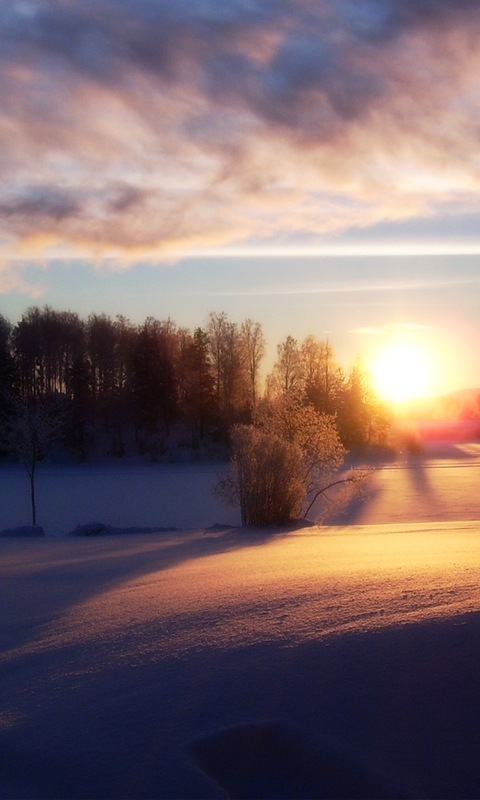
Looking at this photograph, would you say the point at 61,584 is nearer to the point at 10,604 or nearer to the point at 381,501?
the point at 10,604

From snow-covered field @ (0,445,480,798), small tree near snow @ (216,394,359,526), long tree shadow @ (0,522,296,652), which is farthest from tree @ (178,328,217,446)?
snow-covered field @ (0,445,480,798)

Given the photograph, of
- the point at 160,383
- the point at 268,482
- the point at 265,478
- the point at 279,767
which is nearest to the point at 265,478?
the point at 265,478

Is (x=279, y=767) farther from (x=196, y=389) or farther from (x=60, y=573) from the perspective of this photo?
(x=196, y=389)

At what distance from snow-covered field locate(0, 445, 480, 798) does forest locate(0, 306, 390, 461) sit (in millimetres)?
54227

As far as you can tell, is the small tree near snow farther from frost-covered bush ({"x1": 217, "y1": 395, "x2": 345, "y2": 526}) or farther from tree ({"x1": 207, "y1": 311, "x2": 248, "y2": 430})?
tree ({"x1": 207, "y1": 311, "x2": 248, "y2": 430})

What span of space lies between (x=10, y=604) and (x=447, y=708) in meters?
4.32

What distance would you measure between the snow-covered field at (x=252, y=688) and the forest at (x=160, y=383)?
178 ft

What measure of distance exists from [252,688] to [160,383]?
60.4 meters

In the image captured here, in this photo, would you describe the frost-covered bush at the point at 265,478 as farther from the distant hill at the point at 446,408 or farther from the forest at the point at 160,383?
the distant hill at the point at 446,408

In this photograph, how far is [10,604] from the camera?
614cm

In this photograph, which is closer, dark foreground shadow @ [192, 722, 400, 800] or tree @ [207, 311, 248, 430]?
dark foreground shadow @ [192, 722, 400, 800]

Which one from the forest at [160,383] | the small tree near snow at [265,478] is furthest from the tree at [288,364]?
the small tree near snow at [265,478]

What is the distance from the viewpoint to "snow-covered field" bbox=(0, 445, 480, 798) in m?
2.88

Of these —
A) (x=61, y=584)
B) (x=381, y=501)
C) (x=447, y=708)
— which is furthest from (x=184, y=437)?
(x=447, y=708)
